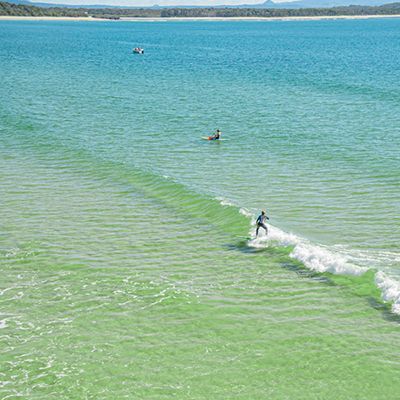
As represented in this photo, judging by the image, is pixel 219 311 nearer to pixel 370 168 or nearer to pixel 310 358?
pixel 310 358

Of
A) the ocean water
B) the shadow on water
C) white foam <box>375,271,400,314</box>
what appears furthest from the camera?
the shadow on water

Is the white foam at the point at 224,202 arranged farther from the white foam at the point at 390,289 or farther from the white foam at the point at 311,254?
the white foam at the point at 390,289

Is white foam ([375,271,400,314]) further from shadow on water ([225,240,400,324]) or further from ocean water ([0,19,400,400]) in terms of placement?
shadow on water ([225,240,400,324])

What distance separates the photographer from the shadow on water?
2506cm

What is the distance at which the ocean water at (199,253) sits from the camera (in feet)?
69.5

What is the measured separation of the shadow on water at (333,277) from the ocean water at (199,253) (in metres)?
0.09

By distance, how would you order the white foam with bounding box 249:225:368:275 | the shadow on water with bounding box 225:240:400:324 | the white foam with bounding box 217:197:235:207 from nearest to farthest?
1. the shadow on water with bounding box 225:240:400:324
2. the white foam with bounding box 249:225:368:275
3. the white foam with bounding box 217:197:235:207

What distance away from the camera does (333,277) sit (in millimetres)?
27422

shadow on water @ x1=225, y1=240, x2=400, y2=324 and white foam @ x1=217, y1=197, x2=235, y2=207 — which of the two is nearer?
shadow on water @ x1=225, y1=240, x2=400, y2=324

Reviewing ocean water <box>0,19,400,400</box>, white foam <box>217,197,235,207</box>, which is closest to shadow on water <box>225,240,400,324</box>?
ocean water <box>0,19,400,400</box>

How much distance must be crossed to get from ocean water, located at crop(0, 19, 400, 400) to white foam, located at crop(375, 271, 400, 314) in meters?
0.08

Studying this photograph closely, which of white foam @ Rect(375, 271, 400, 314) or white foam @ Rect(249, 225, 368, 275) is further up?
white foam @ Rect(249, 225, 368, 275)

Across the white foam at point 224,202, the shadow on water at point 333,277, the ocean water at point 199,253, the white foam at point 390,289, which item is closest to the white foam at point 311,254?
the ocean water at point 199,253

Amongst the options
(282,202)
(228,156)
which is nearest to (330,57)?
(228,156)
